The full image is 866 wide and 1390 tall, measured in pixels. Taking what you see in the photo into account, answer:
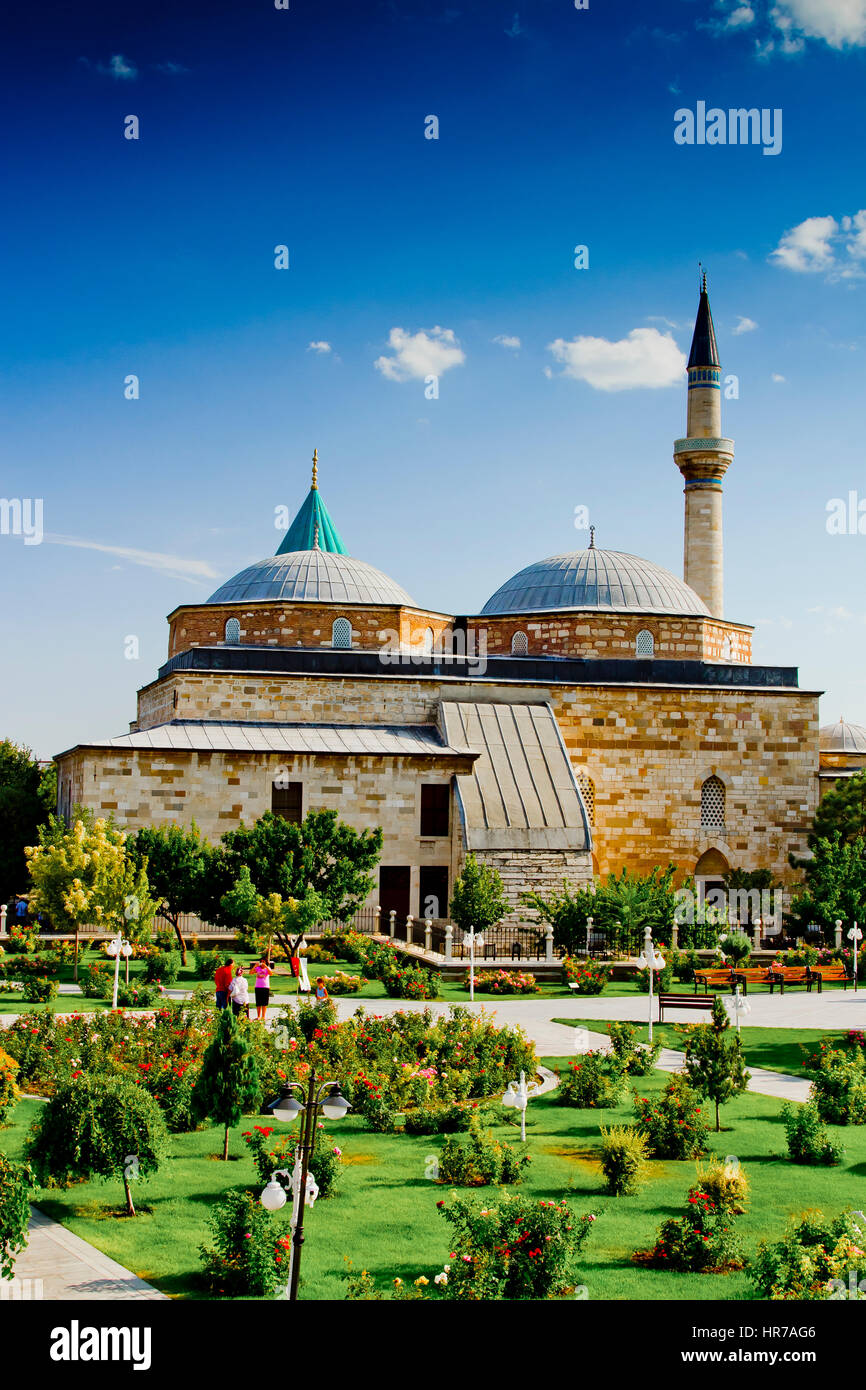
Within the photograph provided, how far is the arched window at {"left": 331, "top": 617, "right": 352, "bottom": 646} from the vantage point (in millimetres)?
31250

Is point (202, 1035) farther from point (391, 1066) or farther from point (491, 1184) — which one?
point (491, 1184)

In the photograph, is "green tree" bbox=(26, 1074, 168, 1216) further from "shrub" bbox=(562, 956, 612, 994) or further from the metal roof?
the metal roof

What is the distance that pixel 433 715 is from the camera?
29438 millimetres

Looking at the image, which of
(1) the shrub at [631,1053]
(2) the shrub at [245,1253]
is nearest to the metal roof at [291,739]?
(1) the shrub at [631,1053]

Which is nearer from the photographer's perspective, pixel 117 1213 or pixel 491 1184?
pixel 117 1213

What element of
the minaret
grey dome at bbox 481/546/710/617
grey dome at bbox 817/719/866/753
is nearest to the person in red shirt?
grey dome at bbox 481/546/710/617

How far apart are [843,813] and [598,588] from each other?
8.58 meters

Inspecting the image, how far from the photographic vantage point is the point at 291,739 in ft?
88.4

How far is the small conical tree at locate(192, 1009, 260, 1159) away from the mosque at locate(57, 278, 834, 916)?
14.1 metres

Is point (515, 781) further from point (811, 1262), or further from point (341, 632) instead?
point (811, 1262)

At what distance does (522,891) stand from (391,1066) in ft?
39.4

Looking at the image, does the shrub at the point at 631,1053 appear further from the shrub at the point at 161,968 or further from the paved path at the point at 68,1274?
the shrub at the point at 161,968

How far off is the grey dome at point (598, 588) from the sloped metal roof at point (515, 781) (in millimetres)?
4631
